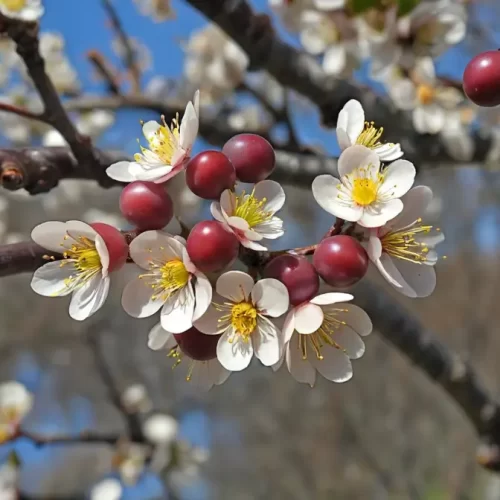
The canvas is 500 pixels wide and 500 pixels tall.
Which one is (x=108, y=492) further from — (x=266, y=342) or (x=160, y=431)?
(x=266, y=342)

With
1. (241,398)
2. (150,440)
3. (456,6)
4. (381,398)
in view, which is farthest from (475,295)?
(456,6)

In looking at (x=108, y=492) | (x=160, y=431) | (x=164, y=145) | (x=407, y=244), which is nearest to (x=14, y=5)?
(x=164, y=145)

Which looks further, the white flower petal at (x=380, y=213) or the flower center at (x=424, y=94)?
the flower center at (x=424, y=94)

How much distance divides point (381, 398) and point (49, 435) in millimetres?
3459

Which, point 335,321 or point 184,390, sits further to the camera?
point 184,390

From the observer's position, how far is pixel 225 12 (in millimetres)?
789

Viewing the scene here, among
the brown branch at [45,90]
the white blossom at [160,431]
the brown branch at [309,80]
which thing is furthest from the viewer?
the white blossom at [160,431]

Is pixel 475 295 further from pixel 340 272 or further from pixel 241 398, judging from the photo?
pixel 340 272

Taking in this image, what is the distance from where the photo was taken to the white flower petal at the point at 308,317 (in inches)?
15.0

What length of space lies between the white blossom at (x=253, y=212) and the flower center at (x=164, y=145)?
61 millimetres

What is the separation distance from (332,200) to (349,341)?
0.38 ft

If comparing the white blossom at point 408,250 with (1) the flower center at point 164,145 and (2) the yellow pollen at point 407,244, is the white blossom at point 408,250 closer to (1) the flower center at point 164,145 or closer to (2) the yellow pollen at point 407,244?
(2) the yellow pollen at point 407,244

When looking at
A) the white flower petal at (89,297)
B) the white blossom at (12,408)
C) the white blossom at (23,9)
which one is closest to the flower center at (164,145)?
the white flower petal at (89,297)

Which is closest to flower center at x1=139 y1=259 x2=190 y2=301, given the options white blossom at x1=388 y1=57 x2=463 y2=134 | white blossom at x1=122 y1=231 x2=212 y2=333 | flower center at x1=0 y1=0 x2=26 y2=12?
white blossom at x1=122 y1=231 x2=212 y2=333
